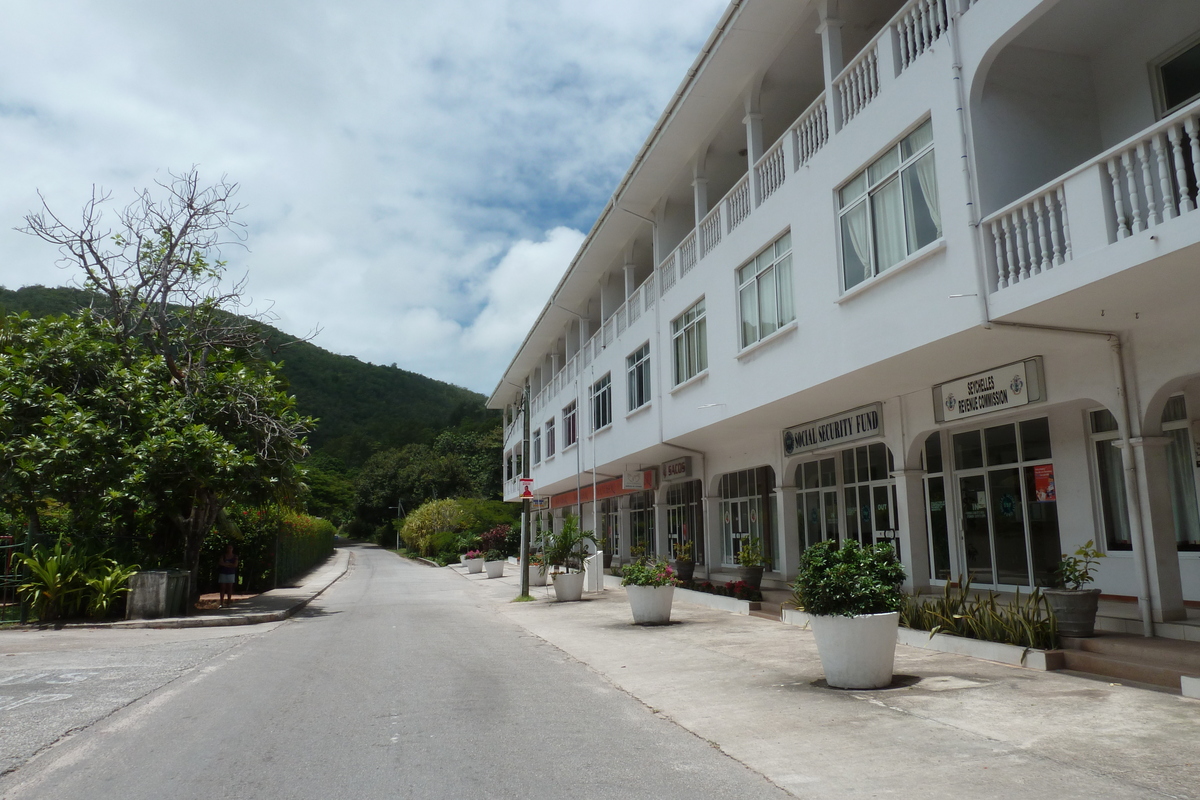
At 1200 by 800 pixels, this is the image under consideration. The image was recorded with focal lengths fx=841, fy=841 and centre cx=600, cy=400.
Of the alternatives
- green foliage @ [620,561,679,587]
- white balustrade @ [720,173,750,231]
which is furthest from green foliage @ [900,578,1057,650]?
white balustrade @ [720,173,750,231]

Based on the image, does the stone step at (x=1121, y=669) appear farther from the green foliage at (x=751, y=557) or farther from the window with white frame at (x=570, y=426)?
the window with white frame at (x=570, y=426)

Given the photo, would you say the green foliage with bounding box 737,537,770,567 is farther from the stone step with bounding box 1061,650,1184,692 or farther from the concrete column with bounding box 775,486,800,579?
the stone step with bounding box 1061,650,1184,692

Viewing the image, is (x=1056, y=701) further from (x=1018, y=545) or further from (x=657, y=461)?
(x=657, y=461)

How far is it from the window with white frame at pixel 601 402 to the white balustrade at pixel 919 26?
15.4 meters

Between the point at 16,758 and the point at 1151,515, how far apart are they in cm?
1094

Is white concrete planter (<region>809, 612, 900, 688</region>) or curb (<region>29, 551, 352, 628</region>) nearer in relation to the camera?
white concrete planter (<region>809, 612, 900, 688</region>)

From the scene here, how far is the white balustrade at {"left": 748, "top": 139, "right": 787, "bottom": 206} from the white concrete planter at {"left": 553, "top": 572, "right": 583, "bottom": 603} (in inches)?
400

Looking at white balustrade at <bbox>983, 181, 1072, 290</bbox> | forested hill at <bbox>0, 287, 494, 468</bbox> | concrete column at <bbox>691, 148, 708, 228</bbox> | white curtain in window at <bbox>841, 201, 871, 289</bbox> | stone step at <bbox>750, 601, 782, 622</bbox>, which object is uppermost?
forested hill at <bbox>0, 287, 494, 468</bbox>

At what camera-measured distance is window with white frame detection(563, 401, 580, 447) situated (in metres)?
31.2

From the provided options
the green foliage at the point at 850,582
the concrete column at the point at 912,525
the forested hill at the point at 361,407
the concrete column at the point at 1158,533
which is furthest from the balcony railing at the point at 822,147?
the forested hill at the point at 361,407

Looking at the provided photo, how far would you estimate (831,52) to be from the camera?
12.7 metres

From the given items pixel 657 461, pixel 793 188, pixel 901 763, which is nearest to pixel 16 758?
pixel 901 763

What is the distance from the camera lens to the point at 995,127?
32.3 ft

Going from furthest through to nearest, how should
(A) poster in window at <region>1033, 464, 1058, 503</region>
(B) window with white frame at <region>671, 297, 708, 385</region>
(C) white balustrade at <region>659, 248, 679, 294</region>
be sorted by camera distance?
(C) white balustrade at <region>659, 248, 679, 294</region> < (B) window with white frame at <region>671, 297, 708, 385</region> < (A) poster in window at <region>1033, 464, 1058, 503</region>
